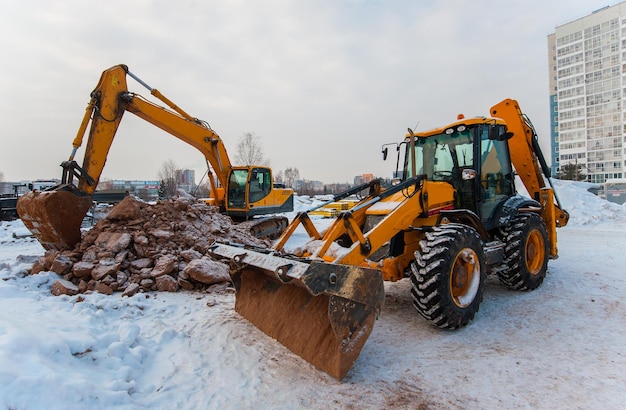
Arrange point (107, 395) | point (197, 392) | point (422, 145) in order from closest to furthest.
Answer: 1. point (107, 395)
2. point (197, 392)
3. point (422, 145)

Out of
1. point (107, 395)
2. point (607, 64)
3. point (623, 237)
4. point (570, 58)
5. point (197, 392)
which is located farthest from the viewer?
point (570, 58)

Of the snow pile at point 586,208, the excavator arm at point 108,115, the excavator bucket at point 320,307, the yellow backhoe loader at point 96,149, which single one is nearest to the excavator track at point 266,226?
the yellow backhoe loader at point 96,149

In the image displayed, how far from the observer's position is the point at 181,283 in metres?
6.00

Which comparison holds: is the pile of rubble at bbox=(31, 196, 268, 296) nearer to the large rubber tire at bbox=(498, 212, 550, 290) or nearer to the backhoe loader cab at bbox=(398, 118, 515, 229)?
the backhoe loader cab at bbox=(398, 118, 515, 229)

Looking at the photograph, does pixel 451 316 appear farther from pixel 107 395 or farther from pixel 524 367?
pixel 107 395

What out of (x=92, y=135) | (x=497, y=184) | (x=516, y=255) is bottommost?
(x=516, y=255)

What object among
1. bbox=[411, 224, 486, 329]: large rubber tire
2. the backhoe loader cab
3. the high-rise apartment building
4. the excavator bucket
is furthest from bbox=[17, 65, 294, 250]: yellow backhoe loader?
the high-rise apartment building

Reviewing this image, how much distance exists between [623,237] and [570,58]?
3079 inches

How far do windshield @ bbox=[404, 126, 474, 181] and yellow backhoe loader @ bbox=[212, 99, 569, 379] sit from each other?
0.05 ft

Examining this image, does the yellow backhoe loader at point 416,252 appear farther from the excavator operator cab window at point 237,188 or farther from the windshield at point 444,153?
the excavator operator cab window at point 237,188

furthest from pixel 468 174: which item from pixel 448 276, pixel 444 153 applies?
pixel 448 276

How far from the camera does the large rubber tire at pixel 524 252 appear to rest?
18.0ft

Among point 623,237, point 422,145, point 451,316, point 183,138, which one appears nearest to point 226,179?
point 183,138

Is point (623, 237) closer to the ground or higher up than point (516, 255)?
closer to the ground
